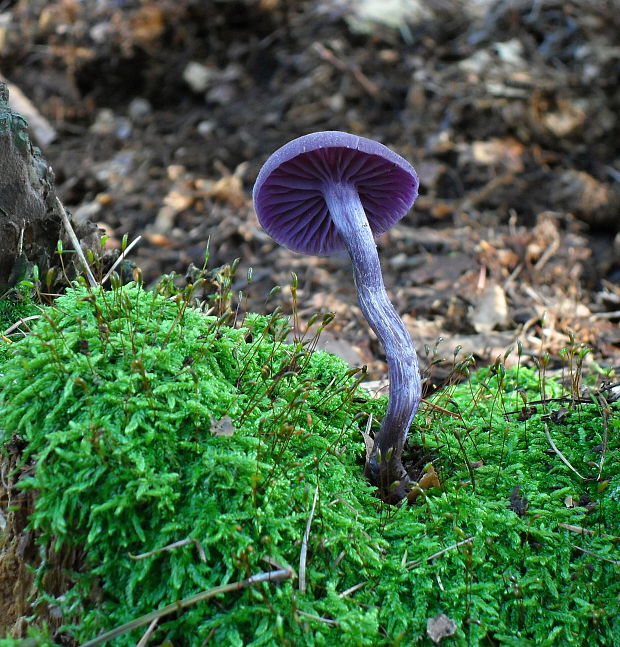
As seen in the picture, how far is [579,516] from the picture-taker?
2.05 meters

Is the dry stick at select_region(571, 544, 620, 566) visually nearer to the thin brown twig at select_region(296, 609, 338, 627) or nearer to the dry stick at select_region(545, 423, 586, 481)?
the dry stick at select_region(545, 423, 586, 481)

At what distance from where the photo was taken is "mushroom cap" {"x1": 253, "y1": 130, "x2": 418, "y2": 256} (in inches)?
83.4

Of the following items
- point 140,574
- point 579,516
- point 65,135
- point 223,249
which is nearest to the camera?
point 140,574

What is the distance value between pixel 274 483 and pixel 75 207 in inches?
186

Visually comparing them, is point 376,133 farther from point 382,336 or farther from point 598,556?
point 598,556

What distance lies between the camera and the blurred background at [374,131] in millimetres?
4434

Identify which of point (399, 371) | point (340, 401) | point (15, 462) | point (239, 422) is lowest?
point (340, 401)

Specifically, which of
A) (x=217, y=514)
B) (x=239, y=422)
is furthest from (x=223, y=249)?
(x=217, y=514)

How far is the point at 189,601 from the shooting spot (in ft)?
5.25

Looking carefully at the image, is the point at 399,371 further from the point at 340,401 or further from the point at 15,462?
the point at 15,462

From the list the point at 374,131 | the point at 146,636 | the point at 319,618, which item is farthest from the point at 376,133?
the point at 146,636

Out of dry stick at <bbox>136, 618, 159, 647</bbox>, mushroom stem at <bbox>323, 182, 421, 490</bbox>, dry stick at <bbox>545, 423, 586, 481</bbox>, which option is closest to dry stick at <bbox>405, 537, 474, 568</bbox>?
mushroom stem at <bbox>323, 182, 421, 490</bbox>

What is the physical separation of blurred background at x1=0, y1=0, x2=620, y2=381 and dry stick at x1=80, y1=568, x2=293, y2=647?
196 centimetres

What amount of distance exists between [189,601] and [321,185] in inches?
65.9
